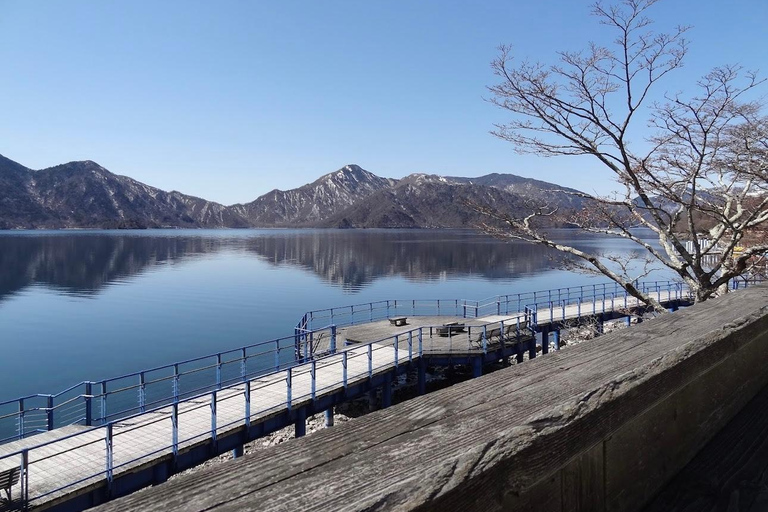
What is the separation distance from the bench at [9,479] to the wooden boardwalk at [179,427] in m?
0.22

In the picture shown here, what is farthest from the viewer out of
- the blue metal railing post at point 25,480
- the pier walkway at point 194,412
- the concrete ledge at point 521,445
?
the pier walkway at point 194,412

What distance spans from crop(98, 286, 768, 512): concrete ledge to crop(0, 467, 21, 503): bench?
10.5 m

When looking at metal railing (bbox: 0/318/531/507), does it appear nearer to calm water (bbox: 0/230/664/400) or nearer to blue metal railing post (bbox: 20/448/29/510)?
blue metal railing post (bbox: 20/448/29/510)

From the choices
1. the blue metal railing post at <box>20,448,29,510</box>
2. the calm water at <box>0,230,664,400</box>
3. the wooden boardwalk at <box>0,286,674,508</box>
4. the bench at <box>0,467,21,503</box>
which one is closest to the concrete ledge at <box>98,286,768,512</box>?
the wooden boardwalk at <box>0,286,674,508</box>

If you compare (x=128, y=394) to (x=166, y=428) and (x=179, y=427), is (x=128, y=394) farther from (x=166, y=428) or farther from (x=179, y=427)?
(x=179, y=427)

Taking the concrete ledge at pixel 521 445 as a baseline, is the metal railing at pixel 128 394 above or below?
below

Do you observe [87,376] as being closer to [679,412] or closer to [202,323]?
[202,323]

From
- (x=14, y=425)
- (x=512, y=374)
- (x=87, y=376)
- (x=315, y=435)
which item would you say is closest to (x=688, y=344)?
(x=512, y=374)

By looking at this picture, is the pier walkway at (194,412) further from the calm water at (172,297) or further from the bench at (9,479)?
the calm water at (172,297)

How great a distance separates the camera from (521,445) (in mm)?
1462

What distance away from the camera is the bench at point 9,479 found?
921cm

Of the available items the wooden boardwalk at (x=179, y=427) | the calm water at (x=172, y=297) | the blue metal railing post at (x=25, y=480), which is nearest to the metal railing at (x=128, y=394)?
the calm water at (x=172, y=297)

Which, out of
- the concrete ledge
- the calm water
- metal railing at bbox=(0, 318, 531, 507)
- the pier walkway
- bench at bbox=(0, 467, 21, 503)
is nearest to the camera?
the concrete ledge

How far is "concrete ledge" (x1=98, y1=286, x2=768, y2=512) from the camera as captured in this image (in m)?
1.28
